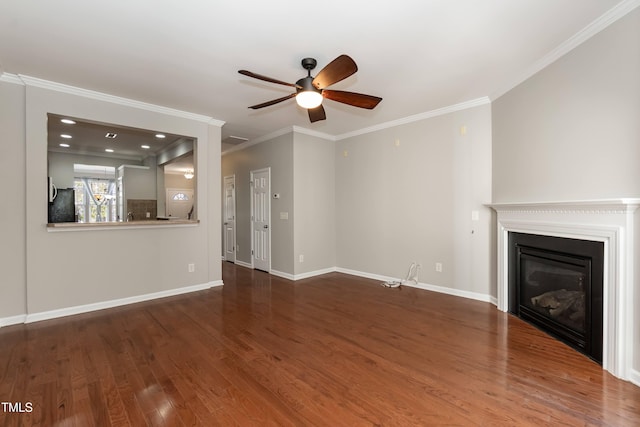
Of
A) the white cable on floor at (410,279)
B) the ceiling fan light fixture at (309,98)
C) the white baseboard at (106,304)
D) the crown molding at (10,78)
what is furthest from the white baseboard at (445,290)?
the crown molding at (10,78)

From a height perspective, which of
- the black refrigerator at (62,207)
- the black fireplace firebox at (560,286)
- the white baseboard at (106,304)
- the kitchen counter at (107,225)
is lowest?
the white baseboard at (106,304)

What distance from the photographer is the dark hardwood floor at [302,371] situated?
180 cm

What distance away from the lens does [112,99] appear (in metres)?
3.75

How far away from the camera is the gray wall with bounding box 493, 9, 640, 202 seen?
2193 mm

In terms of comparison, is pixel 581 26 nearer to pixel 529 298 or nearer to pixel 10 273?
pixel 529 298

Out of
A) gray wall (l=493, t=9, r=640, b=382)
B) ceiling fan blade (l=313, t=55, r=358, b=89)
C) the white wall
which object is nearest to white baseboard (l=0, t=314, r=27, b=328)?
the white wall

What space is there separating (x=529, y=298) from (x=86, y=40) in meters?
4.90

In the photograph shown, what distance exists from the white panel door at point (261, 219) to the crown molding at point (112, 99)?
4.82ft

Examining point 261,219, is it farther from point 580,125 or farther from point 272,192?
point 580,125

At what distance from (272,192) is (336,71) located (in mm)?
3609

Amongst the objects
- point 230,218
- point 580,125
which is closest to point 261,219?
point 230,218

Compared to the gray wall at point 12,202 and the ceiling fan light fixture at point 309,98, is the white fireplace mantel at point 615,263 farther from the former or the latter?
the gray wall at point 12,202

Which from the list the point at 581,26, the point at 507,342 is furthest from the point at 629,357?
the point at 581,26

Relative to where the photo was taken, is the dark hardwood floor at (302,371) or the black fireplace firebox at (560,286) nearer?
the dark hardwood floor at (302,371)
